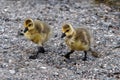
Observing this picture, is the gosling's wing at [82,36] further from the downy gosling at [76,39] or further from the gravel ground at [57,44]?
the gravel ground at [57,44]

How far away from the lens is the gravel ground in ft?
25.3

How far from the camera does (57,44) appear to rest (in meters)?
9.17

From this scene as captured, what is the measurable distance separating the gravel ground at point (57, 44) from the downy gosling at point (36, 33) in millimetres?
193

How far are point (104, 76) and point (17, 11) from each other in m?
4.29

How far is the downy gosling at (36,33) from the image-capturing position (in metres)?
8.29

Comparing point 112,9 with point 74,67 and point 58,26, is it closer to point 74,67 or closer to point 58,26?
point 58,26

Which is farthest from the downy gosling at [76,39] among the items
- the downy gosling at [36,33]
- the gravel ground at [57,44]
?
the downy gosling at [36,33]

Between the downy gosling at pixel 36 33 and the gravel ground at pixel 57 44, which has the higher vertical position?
the downy gosling at pixel 36 33

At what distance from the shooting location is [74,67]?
8016 millimetres

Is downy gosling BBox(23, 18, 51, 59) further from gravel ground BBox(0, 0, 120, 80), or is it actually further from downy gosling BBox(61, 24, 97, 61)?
downy gosling BBox(61, 24, 97, 61)

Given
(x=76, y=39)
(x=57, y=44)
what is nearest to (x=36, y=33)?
(x=76, y=39)

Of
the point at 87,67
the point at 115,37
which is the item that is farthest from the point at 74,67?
the point at 115,37

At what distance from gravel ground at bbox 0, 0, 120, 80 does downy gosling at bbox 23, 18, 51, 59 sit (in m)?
0.19

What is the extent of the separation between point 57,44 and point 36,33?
88cm
